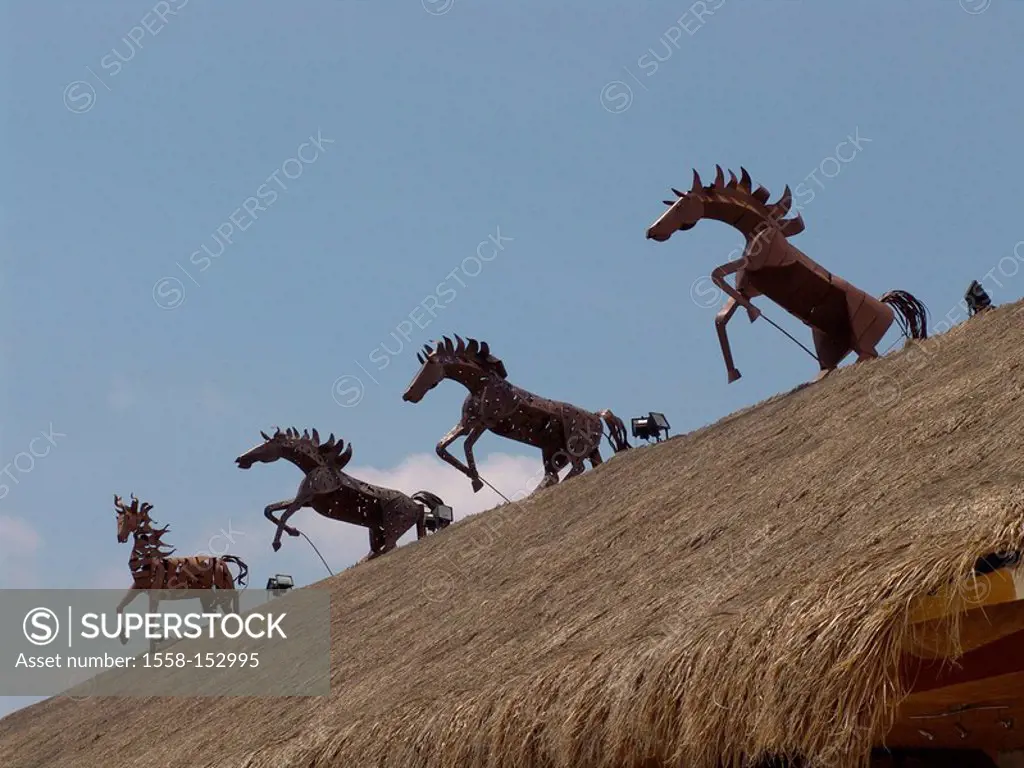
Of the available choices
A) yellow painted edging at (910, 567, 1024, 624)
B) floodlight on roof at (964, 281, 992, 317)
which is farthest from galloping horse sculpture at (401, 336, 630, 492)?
yellow painted edging at (910, 567, 1024, 624)

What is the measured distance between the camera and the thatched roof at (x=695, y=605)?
450cm

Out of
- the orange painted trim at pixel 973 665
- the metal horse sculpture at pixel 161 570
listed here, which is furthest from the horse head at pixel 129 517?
the orange painted trim at pixel 973 665

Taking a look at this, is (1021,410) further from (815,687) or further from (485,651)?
(485,651)

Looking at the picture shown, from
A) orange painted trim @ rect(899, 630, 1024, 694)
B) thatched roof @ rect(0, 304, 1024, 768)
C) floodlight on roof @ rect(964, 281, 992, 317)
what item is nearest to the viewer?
thatched roof @ rect(0, 304, 1024, 768)

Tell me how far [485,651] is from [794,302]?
5.09 meters

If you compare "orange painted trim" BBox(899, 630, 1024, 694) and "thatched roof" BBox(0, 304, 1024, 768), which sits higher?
"thatched roof" BBox(0, 304, 1024, 768)

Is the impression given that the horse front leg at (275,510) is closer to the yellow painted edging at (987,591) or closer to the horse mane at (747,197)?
the horse mane at (747,197)

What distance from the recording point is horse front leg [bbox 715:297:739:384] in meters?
11.2

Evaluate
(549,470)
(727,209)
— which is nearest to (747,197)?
(727,209)

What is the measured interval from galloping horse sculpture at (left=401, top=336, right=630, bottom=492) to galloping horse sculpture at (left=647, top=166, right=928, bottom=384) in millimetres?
3180

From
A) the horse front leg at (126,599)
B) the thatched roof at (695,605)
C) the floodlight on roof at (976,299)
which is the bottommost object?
the thatched roof at (695,605)

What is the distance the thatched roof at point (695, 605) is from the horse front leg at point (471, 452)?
8.07ft

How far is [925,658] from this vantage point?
16.3 ft

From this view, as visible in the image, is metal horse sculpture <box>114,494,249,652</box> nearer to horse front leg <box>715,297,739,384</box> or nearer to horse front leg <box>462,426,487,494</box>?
horse front leg <box>462,426,487,494</box>
